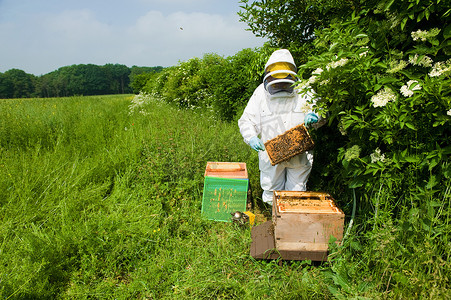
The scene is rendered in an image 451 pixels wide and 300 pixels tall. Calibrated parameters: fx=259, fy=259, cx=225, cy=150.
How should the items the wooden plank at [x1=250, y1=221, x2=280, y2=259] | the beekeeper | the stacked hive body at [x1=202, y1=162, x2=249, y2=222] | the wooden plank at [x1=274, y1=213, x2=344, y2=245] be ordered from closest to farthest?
the wooden plank at [x1=274, y1=213, x2=344, y2=245]
the wooden plank at [x1=250, y1=221, x2=280, y2=259]
the beekeeper
the stacked hive body at [x1=202, y1=162, x2=249, y2=222]

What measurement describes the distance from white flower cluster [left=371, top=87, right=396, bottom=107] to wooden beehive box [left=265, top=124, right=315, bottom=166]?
3.04ft

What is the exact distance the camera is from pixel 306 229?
7.18 feet

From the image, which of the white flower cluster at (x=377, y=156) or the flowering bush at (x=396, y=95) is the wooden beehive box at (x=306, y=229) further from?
the white flower cluster at (x=377, y=156)

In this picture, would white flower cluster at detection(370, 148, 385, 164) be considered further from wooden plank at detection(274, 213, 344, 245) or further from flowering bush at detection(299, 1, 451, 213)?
wooden plank at detection(274, 213, 344, 245)

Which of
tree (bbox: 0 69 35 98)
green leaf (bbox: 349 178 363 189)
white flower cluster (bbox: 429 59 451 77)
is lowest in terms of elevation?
green leaf (bbox: 349 178 363 189)

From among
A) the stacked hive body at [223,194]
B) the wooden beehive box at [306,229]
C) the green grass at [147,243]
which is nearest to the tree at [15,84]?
the green grass at [147,243]

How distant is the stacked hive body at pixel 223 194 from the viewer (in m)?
3.23

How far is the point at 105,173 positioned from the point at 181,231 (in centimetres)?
182

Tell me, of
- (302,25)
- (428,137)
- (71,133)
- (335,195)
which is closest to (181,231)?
(335,195)

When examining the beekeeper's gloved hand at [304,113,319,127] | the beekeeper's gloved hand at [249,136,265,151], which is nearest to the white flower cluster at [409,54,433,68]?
the beekeeper's gloved hand at [304,113,319,127]

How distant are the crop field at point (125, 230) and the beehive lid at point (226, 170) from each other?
0.34m

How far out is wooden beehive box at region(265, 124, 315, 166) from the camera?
8.75 ft

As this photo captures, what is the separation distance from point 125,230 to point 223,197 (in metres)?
1.20

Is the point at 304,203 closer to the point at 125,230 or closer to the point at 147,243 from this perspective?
the point at 147,243
